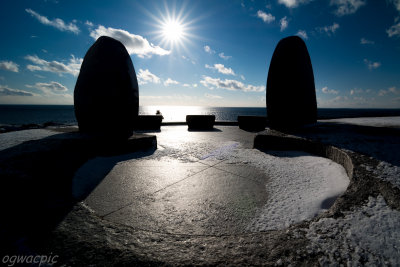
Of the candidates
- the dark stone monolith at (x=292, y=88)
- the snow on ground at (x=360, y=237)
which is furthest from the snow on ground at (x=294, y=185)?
the dark stone monolith at (x=292, y=88)

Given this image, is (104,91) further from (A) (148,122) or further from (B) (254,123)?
(B) (254,123)

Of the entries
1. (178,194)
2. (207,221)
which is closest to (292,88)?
(178,194)

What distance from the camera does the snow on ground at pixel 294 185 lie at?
7.69 feet

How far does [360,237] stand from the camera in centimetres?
168

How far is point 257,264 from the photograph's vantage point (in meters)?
1.48

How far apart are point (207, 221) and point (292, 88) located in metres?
5.94

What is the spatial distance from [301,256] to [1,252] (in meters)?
2.45

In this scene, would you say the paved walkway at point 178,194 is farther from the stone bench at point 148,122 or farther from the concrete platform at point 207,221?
the stone bench at point 148,122

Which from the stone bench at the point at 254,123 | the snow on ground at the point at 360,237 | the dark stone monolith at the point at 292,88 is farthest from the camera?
the stone bench at the point at 254,123

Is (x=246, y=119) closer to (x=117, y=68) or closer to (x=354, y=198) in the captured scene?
(x=117, y=68)

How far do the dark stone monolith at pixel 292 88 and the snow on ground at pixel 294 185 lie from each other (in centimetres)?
198

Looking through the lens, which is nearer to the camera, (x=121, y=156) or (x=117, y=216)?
(x=117, y=216)

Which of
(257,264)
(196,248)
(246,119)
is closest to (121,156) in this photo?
(196,248)

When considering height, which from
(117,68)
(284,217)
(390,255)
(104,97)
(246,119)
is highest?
(117,68)
